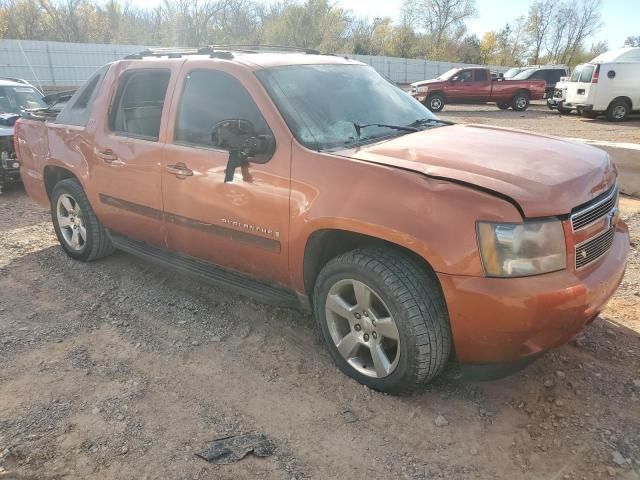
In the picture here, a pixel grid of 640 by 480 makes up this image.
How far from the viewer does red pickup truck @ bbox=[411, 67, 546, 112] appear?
71.2 feet

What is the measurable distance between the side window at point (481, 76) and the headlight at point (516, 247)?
21520mm

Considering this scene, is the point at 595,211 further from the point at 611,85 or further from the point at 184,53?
the point at 611,85

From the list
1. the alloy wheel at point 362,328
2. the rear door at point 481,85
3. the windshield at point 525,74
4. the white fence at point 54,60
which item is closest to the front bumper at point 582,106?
the rear door at point 481,85

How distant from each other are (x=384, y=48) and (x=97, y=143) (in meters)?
58.2

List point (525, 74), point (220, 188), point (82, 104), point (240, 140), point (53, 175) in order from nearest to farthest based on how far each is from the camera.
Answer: point (240, 140), point (220, 188), point (82, 104), point (53, 175), point (525, 74)

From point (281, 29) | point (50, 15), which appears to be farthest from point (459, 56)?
point (50, 15)

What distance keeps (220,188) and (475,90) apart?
68.8 ft

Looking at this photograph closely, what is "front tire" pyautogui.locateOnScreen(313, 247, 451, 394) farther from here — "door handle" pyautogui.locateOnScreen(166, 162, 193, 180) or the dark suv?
the dark suv

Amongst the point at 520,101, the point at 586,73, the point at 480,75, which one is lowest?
the point at 520,101

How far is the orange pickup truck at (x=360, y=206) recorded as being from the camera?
7.97 ft

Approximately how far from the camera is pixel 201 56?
12.2ft

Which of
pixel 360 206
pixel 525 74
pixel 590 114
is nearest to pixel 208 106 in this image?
pixel 360 206

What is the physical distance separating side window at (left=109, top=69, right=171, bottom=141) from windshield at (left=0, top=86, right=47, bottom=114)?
214 inches

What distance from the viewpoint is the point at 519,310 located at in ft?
7.80
